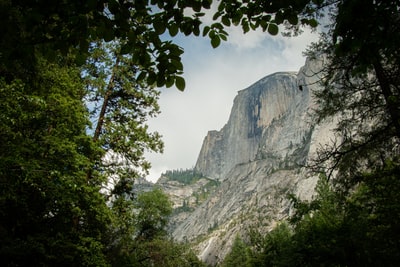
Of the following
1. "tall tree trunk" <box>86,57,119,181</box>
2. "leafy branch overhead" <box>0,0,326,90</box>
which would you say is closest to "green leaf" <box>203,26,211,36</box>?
"leafy branch overhead" <box>0,0,326,90</box>

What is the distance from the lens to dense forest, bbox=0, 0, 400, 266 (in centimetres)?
267

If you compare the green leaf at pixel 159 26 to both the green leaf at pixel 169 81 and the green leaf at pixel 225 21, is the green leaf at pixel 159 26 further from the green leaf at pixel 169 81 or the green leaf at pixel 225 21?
the green leaf at pixel 225 21

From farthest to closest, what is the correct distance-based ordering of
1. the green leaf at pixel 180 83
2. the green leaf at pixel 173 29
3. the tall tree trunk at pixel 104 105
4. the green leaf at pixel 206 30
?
the tall tree trunk at pixel 104 105 < the green leaf at pixel 206 30 < the green leaf at pixel 173 29 < the green leaf at pixel 180 83

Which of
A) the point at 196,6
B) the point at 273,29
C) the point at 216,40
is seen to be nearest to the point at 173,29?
the point at 196,6

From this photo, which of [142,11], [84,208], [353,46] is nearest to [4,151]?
[84,208]

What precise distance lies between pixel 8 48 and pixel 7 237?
850 centimetres

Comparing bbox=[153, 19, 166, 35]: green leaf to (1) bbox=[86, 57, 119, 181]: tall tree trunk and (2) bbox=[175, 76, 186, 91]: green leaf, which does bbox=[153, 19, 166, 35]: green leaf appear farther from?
(1) bbox=[86, 57, 119, 181]: tall tree trunk

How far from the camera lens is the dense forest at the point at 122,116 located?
2.67 m

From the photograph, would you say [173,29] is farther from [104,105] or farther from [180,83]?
[104,105]

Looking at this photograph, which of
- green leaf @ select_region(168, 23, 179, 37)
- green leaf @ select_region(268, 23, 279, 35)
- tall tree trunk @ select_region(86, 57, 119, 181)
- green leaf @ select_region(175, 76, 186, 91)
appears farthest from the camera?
tall tree trunk @ select_region(86, 57, 119, 181)

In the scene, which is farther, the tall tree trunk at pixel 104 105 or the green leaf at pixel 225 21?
the tall tree trunk at pixel 104 105

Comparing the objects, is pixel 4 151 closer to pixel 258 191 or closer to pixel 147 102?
pixel 147 102

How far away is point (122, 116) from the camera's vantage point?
47.8 feet

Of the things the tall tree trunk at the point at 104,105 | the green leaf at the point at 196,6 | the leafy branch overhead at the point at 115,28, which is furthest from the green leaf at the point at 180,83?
the tall tree trunk at the point at 104,105
